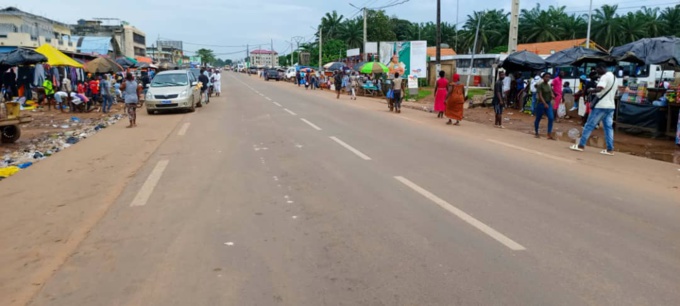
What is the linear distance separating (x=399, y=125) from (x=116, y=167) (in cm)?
855

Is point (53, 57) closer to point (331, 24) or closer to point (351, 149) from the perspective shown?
point (351, 149)

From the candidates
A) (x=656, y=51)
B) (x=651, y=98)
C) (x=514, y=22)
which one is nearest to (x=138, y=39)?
(x=514, y=22)

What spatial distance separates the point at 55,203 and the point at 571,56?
18.3 metres

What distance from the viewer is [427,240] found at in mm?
4766

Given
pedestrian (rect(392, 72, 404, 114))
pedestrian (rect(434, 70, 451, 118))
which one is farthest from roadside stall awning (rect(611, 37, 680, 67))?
pedestrian (rect(392, 72, 404, 114))

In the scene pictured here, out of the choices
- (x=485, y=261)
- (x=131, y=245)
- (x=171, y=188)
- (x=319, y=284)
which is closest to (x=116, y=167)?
(x=171, y=188)

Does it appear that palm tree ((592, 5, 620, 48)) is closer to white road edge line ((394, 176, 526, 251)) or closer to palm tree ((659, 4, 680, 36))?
palm tree ((659, 4, 680, 36))

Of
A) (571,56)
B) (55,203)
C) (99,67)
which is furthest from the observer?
(99,67)

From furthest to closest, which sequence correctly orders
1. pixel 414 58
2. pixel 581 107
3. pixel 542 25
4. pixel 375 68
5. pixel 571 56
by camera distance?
pixel 542 25
pixel 414 58
pixel 375 68
pixel 571 56
pixel 581 107

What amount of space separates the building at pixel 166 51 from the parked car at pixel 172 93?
10218 centimetres

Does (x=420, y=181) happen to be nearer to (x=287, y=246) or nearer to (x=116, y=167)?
(x=287, y=246)

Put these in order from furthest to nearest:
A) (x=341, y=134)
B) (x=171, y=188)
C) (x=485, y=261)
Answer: (x=341, y=134), (x=171, y=188), (x=485, y=261)

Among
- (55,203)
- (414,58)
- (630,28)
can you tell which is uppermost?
(630,28)

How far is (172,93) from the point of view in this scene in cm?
1861
